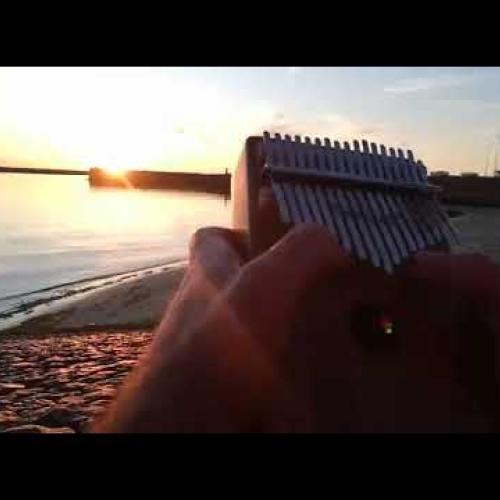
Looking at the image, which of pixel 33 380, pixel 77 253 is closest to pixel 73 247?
pixel 77 253

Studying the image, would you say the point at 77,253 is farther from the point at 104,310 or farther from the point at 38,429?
the point at 38,429

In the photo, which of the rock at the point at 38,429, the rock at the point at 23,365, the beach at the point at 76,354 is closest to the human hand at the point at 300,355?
the beach at the point at 76,354

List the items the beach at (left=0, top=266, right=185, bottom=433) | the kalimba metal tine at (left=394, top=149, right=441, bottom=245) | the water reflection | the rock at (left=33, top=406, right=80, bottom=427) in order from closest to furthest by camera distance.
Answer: the kalimba metal tine at (left=394, top=149, right=441, bottom=245) → the rock at (left=33, top=406, right=80, bottom=427) → the beach at (left=0, top=266, right=185, bottom=433) → the water reflection

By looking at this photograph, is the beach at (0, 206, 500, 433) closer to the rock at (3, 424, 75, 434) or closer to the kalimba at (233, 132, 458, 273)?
the rock at (3, 424, 75, 434)

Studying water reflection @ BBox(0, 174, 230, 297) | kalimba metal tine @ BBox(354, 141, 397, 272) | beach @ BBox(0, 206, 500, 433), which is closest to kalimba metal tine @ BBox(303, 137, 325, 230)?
kalimba metal tine @ BBox(354, 141, 397, 272)

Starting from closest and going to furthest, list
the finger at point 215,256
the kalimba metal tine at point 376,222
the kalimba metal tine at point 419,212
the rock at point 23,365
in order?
the finger at point 215,256 → the kalimba metal tine at point 376,222 → the kalimba metal tine at point 419,212 → the rock at point 23,365

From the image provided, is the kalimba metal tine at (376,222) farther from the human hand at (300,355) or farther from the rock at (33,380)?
the rock at (33,380)

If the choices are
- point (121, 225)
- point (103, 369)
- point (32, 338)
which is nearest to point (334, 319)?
point (103, 369)
